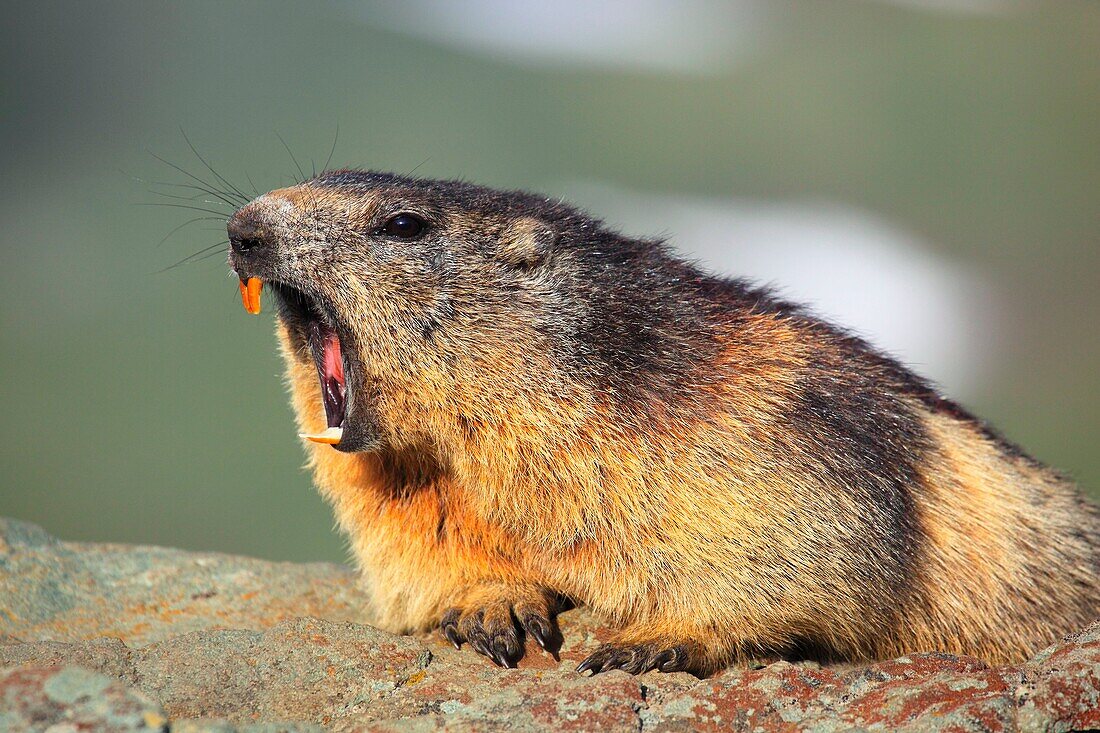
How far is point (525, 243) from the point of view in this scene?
18.0ft

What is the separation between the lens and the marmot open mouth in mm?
5359

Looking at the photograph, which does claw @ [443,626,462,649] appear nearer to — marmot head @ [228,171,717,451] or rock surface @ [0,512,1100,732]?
rock surface @ [0,512,1100,732]

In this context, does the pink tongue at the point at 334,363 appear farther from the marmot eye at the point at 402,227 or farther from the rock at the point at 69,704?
the rock at the point at 69,704

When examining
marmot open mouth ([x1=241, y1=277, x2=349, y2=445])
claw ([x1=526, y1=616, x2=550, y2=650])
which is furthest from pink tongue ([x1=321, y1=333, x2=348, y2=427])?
claw ([x1=526, y1=616, x2=550, y2=650])

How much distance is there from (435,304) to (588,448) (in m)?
1.02

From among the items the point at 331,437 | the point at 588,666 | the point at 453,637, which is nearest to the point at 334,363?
the point at 331,437

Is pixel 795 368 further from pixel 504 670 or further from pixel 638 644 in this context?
pixel 504 670

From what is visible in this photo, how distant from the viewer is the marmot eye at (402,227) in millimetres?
5348

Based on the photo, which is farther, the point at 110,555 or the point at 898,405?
the point at 110,555

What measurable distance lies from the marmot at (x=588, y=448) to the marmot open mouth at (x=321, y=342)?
0.01m

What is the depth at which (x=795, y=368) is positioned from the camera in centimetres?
558

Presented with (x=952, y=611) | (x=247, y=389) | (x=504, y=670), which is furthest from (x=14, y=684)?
(x=247, y=389)

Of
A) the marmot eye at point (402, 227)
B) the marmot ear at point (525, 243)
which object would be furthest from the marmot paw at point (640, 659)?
the marmot eye at point (402, 227)

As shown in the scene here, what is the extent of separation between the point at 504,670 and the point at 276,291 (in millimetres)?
2187
